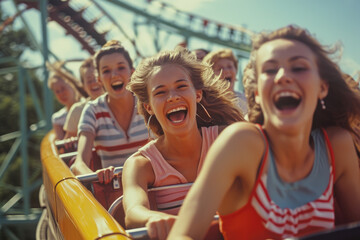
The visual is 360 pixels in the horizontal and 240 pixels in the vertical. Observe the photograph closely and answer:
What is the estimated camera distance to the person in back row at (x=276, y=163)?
2.60 feet

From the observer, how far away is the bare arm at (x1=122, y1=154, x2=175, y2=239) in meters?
0.93

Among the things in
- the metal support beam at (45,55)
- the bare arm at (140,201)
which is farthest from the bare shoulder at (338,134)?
the metal support beam at (45,55)

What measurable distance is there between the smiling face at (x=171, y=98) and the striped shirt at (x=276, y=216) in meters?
0.52

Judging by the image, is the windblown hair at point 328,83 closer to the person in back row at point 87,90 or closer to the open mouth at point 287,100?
the open mouth at point 287,100

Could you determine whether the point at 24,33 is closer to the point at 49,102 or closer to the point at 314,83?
the point at 49,102

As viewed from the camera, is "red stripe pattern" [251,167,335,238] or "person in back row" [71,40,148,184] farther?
"person in back row" [71,40,148,184]

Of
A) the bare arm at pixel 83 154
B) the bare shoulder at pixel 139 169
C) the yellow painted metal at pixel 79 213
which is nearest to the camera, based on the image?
the yellow painted metal at pixel 79 213

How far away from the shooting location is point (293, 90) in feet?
2.68

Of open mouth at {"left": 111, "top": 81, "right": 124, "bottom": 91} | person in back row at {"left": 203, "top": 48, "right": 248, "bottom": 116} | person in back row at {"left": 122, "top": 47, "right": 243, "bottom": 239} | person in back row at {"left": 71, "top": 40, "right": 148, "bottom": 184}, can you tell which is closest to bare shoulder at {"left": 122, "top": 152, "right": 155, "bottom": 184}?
person in back row at {"left": 122, "top": 47, "right": 243, "bottom": 239}

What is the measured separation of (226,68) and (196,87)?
120cm

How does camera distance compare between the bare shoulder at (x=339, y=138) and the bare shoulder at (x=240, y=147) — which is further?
the bare shoulder at (x=339, y=138)

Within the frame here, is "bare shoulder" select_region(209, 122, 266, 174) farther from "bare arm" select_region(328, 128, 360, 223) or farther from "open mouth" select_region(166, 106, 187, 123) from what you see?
"open mouth" select_region(166, 106, 187, 123)

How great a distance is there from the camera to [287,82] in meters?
0.82

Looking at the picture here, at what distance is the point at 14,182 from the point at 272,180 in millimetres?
15276
